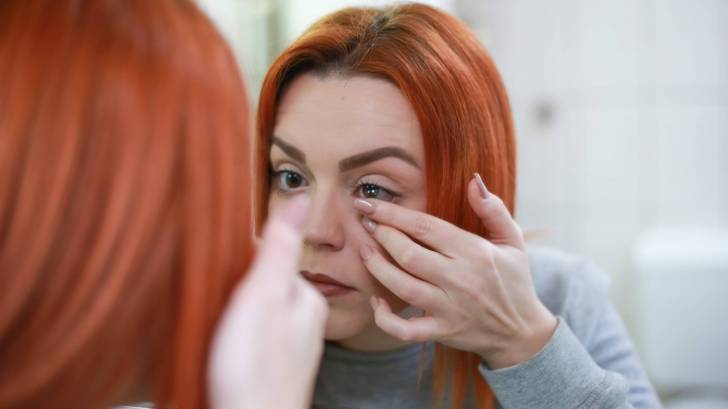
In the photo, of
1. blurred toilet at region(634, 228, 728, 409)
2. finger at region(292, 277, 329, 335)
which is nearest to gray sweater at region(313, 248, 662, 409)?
finger at region(292, 277, 329, 335)

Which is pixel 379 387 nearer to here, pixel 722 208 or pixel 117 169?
pixel 117 169

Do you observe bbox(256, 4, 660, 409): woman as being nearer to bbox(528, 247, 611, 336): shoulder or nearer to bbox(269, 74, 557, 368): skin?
bbox(269, 74, 557, 368): skin

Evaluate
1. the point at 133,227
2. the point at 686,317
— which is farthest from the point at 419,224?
the point at 686,317

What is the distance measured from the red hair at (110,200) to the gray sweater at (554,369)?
0.42 meters

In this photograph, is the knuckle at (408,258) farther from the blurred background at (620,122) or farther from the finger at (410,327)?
the blurred background at (620,122)

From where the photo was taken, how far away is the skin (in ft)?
2.25

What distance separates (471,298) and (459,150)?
0.17m

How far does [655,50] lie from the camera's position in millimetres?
1807

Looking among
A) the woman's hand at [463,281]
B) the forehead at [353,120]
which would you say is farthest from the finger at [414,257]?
→ the forehead at [353,120]

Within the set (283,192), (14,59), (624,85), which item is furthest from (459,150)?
(624,85)

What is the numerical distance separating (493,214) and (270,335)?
36 centimetres

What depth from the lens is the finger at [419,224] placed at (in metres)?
0.69

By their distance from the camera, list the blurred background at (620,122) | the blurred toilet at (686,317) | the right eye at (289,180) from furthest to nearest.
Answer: the blurred background at (620,122)
the blurred toilet at (686,317)
the right eye at (289,180)

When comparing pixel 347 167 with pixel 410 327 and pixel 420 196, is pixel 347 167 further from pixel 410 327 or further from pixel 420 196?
pixel 410 327
